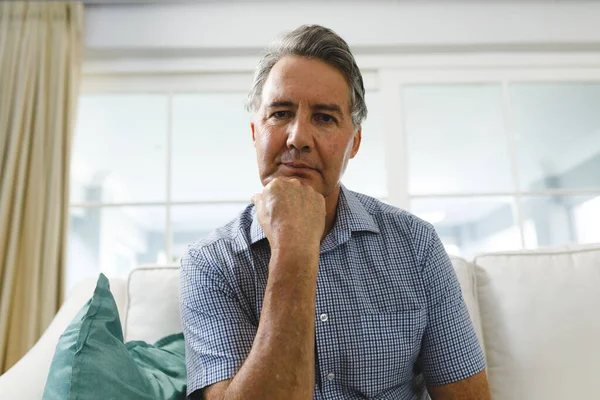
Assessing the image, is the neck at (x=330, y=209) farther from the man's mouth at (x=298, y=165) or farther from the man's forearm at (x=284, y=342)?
the man's forearm at (x=284, y=342)

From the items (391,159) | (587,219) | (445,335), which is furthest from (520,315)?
(587,219)

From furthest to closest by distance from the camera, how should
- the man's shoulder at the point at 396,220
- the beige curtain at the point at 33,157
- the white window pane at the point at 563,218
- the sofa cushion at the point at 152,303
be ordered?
the white window pane at the point at 563,218 < the beige curtain at the point at 33,157 < the sofa cushion at the point at 152,303 < the man's shoulder at the point at 396,220

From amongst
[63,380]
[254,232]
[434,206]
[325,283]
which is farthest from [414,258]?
[434,206]

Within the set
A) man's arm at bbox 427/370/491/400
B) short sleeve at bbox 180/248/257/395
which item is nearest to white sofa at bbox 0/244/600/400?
man's arm at bbox 427/370/491/400

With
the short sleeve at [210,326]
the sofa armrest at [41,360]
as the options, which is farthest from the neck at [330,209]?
the sofa armrest at [41,360]

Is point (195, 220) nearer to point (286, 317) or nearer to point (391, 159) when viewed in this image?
point (391, 159)

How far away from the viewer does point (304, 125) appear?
121 centimetres

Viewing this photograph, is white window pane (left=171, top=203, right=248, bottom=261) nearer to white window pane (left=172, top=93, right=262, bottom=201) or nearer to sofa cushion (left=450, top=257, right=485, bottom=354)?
white window pane (left=172, top=93, right=262, bottom=201)

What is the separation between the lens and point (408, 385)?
47.8 inches

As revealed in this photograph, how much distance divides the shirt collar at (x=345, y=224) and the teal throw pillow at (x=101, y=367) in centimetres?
34

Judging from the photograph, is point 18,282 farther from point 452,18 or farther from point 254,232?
point 452,18

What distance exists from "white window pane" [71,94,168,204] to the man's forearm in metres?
1.59

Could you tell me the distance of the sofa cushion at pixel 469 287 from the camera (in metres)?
1.47

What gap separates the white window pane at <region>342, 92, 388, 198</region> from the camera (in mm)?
2488
